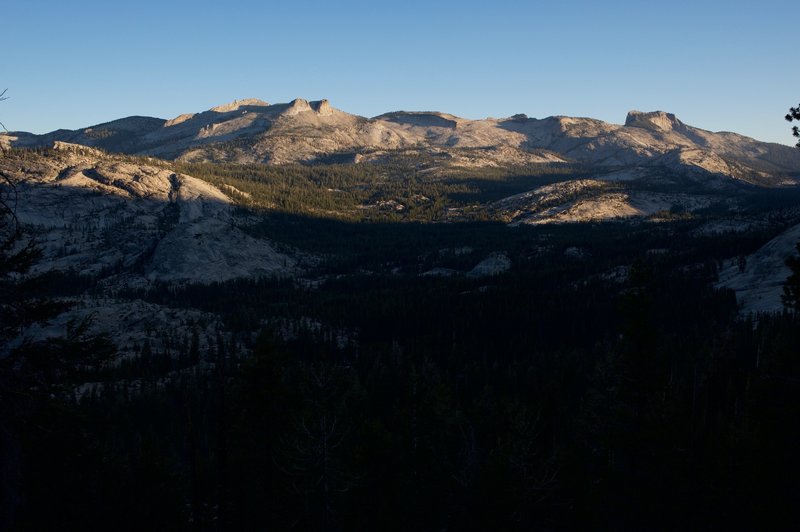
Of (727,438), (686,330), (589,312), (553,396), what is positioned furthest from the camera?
(589,312)

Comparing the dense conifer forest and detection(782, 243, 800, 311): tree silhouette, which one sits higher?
detection(782, 243, 800, 311): tree silhouette

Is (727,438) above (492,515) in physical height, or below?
above

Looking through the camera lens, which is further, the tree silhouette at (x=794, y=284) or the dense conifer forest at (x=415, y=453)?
the dense conifer forest at (x=415, y=453)

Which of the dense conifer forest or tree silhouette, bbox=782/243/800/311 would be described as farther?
the dense conifer forest

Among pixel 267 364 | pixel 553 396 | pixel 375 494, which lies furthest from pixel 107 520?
pixel 553 396

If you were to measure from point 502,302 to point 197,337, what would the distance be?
248ft

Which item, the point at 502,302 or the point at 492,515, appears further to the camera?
the point at 502,302

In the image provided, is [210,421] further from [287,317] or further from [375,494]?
[287,317]

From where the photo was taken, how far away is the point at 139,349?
426 feet

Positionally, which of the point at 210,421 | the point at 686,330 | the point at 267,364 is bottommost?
the point at 210,421

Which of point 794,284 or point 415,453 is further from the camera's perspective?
point 415,453

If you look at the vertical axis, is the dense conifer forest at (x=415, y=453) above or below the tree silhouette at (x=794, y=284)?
below

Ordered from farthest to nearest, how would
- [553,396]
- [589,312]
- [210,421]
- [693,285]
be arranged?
[693,285]
[589,312]
[210,421]
[553,396]

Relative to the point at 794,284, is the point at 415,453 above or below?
below
